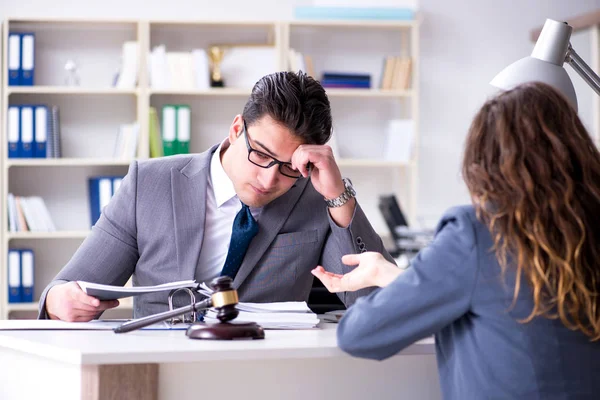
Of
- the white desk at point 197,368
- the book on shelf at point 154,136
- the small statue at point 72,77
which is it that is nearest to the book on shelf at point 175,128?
the book on shelf at point 154,136

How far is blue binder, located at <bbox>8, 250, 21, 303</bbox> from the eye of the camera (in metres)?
4.25

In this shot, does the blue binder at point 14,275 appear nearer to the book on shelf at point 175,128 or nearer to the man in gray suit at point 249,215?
the book on shelf at point 175,128

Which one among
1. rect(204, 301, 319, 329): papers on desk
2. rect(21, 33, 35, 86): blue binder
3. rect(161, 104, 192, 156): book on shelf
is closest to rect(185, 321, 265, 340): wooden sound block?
rect(204, 301, 319, 329): papers on desk

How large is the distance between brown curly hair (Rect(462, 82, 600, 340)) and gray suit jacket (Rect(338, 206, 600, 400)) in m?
0.02

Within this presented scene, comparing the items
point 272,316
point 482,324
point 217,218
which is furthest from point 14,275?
point 482,324

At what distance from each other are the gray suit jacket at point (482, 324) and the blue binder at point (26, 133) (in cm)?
354

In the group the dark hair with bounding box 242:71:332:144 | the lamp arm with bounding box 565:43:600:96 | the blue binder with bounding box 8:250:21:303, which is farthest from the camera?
the blue binder with bounding box 8:250:21:303

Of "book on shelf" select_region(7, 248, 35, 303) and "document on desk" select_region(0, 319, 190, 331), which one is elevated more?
"document on desk" select_region(0, 319, 190, 331)

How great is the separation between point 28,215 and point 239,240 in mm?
2883

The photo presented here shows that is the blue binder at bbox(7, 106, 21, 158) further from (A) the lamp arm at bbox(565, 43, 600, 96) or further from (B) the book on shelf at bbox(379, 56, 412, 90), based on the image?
(A) the lamp arm at bbox(565, 43, 600, 96)

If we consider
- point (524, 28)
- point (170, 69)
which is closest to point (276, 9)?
point (170, 69)

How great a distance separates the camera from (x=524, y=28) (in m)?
4.93

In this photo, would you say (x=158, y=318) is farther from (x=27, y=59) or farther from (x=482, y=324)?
(x=27, y=59)

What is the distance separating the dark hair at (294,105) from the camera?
1.72 metres
